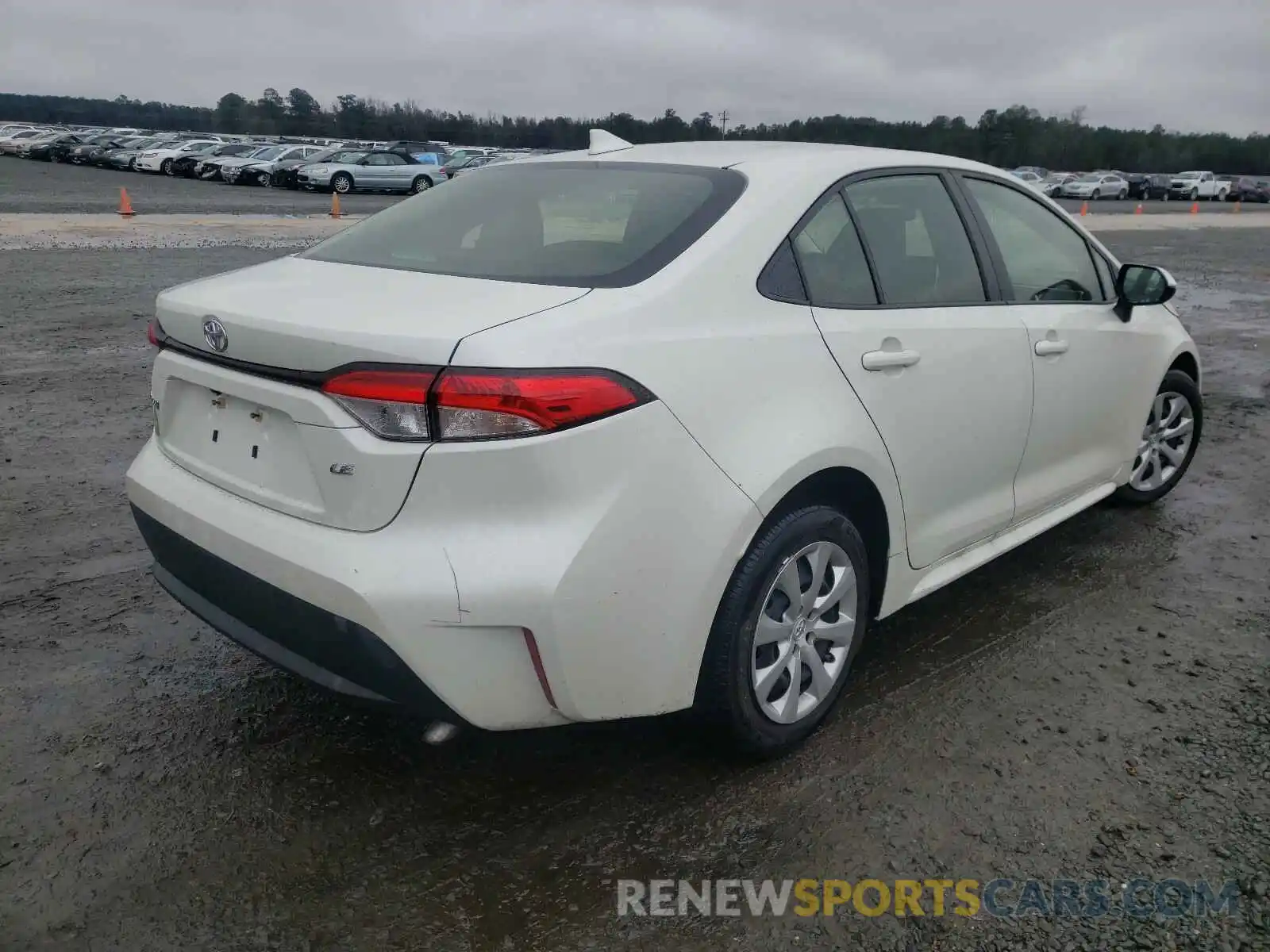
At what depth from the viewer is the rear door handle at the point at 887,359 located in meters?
2.88

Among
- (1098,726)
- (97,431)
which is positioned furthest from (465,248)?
(97,431)

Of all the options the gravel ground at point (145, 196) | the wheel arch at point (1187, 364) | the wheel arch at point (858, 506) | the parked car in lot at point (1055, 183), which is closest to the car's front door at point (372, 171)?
the gravel ground at point (145, 196)

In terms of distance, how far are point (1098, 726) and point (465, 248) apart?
243 cm

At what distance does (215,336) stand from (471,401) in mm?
841

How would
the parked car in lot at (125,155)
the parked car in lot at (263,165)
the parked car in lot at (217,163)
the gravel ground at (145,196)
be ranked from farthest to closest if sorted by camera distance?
the parked car in lot at (125,155), the parked car in lot at (217,163), the parked car in lot at (263,165), the gravel ground at (145,196)

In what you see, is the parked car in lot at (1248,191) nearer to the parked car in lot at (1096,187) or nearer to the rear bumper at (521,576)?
the parked car in lot at (1096,187)

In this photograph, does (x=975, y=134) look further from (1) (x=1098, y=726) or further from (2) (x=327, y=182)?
(1) (x=1098, y=726)

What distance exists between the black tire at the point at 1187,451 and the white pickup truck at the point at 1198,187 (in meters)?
59.7

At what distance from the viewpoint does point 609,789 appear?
2768 mm

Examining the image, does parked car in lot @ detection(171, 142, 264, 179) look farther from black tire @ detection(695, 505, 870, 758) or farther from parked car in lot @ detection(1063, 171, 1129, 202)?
parked car in lot @ detection(1063, 171, 1129, 202)

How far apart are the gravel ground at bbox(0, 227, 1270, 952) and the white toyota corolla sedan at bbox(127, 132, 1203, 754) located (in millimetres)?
311

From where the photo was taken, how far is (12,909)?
2268mm

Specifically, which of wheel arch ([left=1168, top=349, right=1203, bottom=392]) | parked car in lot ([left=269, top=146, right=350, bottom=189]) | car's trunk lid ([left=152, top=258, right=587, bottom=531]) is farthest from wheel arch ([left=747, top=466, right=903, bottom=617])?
parked car in lot ([left=269, top=146, right=350, bottom=189])

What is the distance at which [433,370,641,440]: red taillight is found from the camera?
215 centimetres
